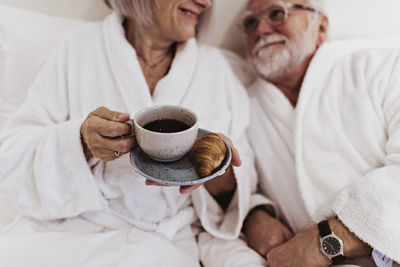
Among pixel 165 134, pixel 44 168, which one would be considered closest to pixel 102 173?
pixel 44 168

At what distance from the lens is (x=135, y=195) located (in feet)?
3.21

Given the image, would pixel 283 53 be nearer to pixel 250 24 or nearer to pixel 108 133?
pixel 250 24

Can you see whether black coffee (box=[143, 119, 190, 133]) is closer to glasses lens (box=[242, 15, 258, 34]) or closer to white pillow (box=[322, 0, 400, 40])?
glasses lens (box=[242, 15, 258, 34])

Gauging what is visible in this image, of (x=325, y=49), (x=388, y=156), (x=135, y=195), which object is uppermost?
(x=325, y=49)

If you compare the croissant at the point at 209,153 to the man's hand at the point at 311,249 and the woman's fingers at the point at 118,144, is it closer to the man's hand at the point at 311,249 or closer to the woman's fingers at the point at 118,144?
the woman's fingers at the point at 118,144

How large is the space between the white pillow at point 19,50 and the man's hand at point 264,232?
97cm

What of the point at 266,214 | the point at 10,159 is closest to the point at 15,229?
the point at 10,159

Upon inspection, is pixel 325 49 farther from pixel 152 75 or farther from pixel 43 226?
pixel 43 226

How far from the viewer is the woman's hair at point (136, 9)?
1027mm

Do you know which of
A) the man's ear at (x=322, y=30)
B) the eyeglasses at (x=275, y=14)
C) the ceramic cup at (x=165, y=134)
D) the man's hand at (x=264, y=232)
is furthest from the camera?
the man's ear at (x=322, y=30)

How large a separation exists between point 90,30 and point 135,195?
617 mm

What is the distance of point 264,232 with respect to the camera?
1.05 meters

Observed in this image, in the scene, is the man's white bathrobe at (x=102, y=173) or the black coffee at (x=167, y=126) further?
the man's white bathrobe at (x=102, y=173)

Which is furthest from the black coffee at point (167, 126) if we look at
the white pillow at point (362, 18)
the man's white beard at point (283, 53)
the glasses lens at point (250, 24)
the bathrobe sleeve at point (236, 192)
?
the white pillow at point (362, 18)
